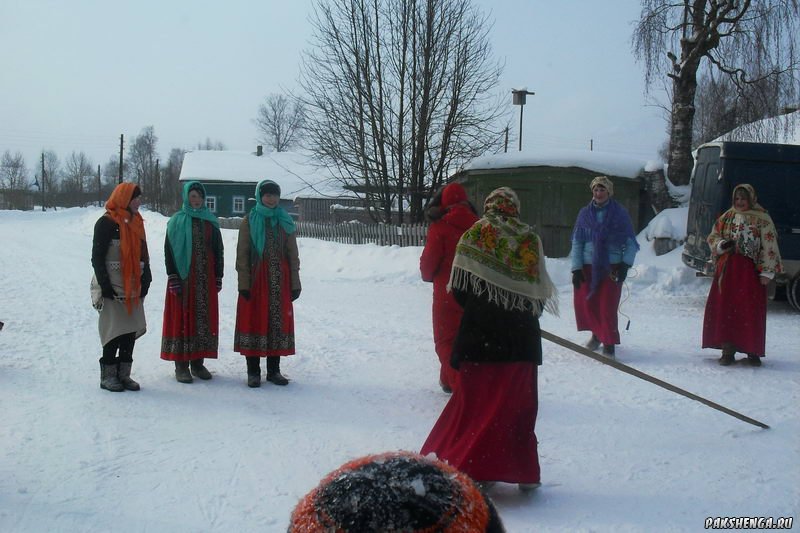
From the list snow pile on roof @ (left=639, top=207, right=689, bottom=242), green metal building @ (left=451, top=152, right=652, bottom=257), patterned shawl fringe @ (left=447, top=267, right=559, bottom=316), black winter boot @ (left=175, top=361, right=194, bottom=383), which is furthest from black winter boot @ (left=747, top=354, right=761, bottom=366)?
green metal building @ (left=451, top=152, right=652, bottom=257)

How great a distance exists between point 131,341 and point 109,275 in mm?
570

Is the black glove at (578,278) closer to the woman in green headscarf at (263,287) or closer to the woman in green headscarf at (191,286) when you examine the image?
the woman in green headscarf at (263,287)

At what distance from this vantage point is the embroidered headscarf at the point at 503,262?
3756 millimetres

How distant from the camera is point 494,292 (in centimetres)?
376

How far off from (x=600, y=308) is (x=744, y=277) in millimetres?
1404

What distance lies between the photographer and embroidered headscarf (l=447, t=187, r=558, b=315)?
376 centimetres

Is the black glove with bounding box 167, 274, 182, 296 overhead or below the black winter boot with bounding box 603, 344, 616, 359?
overhead

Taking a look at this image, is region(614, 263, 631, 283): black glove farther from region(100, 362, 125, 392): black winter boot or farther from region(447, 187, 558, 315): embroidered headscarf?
region(100, 362, 125, 392): black winter boot

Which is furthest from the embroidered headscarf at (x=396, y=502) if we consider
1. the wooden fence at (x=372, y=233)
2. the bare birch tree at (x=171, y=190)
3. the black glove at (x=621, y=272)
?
the bare birch tree at (x=171, y=190)

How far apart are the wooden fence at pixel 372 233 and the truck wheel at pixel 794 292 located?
297 inches

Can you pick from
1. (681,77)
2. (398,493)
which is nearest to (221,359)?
(398,493)

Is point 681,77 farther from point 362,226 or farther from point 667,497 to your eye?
point 667,497

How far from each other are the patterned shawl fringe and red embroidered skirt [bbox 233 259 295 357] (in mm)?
2468

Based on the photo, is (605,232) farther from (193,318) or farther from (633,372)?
(193,318)
